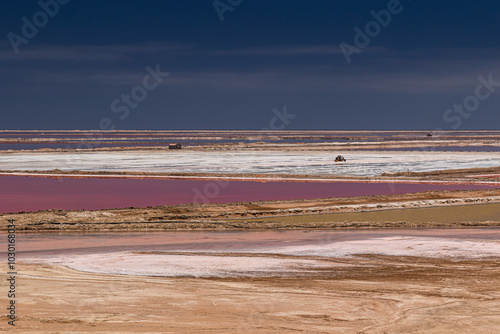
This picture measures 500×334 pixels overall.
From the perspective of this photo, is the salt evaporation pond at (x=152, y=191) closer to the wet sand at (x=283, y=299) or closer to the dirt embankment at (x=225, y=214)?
the dirt embankment at (x=225, y=214)

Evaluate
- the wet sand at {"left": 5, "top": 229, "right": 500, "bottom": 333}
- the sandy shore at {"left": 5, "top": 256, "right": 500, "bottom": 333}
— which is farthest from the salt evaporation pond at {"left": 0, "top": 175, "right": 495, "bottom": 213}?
the sandy shore at {"left": 5, "top": 256, "right": 500, "bottom": 333}

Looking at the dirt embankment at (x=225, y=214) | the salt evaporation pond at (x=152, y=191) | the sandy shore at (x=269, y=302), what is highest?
the salt evaporation pond at (x=152, y=191)

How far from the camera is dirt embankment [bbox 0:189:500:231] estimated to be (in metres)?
18.0

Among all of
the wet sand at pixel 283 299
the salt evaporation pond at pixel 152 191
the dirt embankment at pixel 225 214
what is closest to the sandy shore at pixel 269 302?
the wet sand at pixel 283 299

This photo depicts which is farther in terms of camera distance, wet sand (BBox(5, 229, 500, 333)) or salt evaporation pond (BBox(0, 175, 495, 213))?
salt evaporation pond (BBox(0, 175, 495, 213))

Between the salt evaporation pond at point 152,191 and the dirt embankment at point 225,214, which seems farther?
the salt evaporation pond at point 152,191

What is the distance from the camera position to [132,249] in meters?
14.6

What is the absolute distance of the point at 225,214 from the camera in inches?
801

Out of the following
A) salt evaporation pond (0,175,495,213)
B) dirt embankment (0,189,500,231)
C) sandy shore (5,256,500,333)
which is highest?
salt evaporation pond (0,175,495,213)

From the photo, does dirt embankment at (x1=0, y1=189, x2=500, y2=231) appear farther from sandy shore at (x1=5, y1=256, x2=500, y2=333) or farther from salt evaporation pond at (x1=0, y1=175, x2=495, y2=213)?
sandy shore at (x1=5, y1=256, x2=500, y2=333)

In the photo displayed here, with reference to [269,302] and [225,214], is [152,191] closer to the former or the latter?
[225,214]

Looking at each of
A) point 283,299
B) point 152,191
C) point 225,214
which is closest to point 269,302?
point 283,299

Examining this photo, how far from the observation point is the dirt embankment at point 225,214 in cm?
1800

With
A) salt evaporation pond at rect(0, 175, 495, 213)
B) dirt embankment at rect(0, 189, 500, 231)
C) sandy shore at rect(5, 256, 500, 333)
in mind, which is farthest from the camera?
salt evaporation pond at rect(0, 175, 495, 213)
